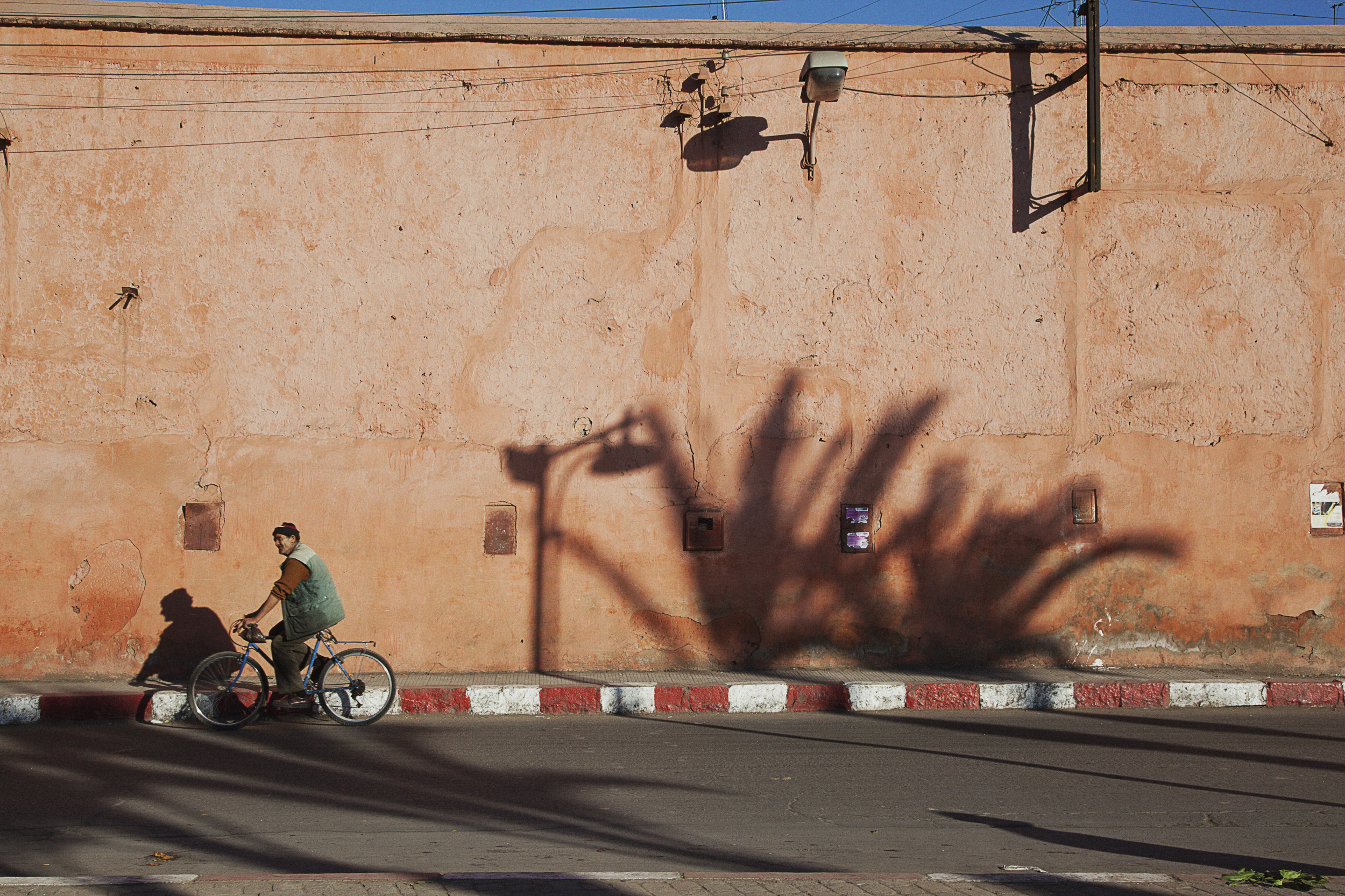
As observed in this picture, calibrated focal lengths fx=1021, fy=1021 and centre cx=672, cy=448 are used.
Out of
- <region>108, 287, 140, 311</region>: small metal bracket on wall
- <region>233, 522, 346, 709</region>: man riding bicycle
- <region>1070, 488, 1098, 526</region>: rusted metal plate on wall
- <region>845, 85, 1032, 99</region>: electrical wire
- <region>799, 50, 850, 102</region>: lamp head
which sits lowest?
<region>233, 522, 346, 709</region>: man riding bicycle

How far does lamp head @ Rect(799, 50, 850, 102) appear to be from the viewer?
7.55 meters

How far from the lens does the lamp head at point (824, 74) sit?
7.55 m

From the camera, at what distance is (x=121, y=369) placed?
8.09m

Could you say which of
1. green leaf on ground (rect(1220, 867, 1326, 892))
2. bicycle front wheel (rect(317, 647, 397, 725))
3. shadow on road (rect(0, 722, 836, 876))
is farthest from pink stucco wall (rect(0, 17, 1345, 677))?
green leaf on ground (rect(1220, 867, 1326, 892))

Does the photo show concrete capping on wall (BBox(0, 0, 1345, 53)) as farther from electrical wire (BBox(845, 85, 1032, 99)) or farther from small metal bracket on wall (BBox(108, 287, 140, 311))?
small metal bracket on wall (BBox(108, 287, 140, 311))

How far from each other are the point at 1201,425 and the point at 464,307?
622 cm

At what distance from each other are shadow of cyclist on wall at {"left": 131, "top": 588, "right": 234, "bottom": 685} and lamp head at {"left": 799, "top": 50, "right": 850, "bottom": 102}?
6.25 metres

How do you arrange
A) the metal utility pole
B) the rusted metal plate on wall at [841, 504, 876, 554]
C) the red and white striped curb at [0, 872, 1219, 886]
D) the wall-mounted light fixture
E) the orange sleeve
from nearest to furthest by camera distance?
the red and white striped curb at [0, 872, 1219, 886]
the orange sleeve
the wall-mounted light fixture
the metal utility pole
the rusted metal plate on wall at [841, 504, 876, 554]

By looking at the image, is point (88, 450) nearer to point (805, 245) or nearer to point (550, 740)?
point (550, 740)

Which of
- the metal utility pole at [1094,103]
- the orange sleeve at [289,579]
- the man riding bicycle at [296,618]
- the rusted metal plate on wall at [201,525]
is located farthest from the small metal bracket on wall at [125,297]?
the metal utility pole at [1094,103]

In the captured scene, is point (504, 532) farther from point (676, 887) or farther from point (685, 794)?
point (676, 887)

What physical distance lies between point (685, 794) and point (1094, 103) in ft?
21.1

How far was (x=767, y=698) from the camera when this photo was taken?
24.8ft

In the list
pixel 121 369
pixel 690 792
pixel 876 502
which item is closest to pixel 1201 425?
pixel 876 502
